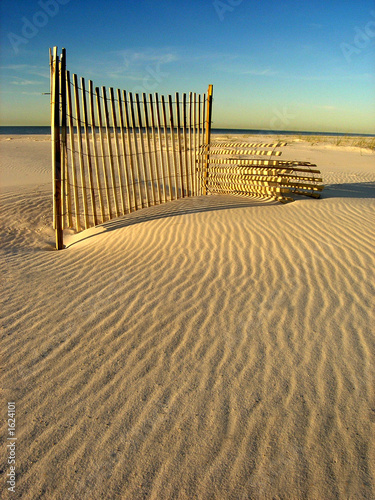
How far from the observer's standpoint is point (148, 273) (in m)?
4.48

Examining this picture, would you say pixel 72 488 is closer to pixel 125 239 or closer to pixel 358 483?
pixel 358 483

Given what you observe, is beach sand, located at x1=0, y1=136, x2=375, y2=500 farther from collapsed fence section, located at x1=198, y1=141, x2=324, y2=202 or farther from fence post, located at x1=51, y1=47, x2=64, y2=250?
collapsed fence section, located at x1=198, y1=141, x2=324, y2=202

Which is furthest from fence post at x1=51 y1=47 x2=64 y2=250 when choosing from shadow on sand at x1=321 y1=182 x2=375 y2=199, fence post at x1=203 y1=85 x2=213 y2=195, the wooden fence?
shadow on sand at x1=321 y1=182 x2=375 y2=199

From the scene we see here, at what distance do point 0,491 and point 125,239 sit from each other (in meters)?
3.96

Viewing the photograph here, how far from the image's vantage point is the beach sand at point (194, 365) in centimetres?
212

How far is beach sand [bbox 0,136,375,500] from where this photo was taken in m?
2.12

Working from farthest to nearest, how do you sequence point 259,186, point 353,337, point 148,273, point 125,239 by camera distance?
1. point 259,186
2. point 125,239
3. point 148,273
4. point 353,337

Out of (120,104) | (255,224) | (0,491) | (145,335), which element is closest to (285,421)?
(145,335)

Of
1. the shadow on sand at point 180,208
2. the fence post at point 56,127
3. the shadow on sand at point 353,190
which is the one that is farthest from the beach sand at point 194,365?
the shadow on sand at point 353,190

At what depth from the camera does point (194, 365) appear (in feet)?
9.61

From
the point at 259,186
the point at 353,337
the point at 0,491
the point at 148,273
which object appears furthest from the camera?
the point at 259,186

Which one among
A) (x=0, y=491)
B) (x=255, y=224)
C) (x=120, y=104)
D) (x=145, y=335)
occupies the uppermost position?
(x=120, y=104)

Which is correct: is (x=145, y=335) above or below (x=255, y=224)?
below

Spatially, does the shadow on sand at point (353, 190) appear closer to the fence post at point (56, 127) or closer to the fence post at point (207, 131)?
the fence post at point (207, 131)
